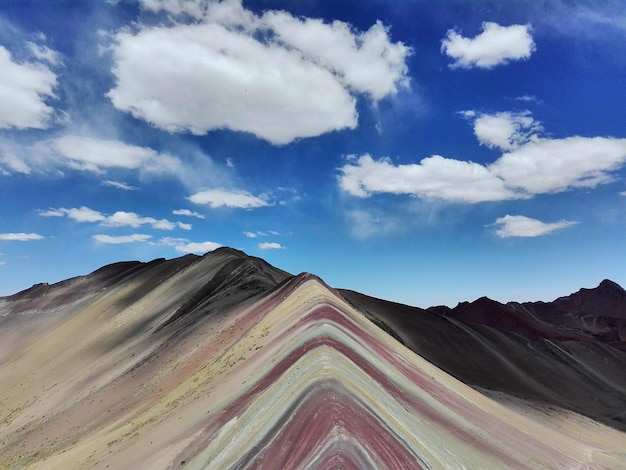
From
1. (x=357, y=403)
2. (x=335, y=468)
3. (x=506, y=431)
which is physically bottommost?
(x=506, y=431)

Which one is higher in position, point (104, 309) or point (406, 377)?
point (104, 309)

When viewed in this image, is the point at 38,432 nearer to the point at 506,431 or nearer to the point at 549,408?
the point at 506,431

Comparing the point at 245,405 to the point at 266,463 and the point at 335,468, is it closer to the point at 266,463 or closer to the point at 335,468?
the point at 266,463

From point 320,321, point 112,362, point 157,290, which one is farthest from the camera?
point 157,290

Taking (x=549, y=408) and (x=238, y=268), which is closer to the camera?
(x=549, y=408)

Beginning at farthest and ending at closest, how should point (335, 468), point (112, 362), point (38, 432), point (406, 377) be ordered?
point (112, 362) → point (38, 432) → point (406, 377) → point (335, 468)

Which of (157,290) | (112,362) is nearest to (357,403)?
(112,362)
